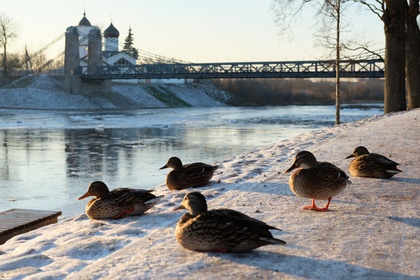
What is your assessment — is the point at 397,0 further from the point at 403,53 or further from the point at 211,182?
the point at 211,182

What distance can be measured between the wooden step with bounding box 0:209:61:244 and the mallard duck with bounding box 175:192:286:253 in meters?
3.10

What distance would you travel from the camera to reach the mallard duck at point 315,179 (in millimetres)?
7355

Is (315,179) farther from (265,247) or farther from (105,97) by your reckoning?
(105,97)

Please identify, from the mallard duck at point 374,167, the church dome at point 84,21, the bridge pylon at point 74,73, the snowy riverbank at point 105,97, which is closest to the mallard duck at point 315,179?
the mallard duck at point 374,167

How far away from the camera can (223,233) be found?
5566 millimetres

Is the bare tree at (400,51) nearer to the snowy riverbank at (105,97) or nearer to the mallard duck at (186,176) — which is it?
the mallard duck at (186,176)

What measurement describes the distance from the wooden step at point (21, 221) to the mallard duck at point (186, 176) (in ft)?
6.16

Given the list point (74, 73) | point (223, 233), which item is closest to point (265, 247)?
point (223, 233)

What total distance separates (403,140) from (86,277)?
11261 mm

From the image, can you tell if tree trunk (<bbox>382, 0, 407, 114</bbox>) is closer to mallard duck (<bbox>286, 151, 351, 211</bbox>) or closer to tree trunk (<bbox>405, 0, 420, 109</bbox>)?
tree trunk (<bbox>405, 0, 420, 109</bbox>)

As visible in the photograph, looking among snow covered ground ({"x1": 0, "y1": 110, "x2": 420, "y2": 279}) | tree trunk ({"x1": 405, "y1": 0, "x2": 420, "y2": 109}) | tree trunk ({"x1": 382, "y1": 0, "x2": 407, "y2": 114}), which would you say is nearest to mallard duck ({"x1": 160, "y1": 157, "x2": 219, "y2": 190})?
snow covered ground ({"x1": 0, "y1": 110, "x2": 420, "y2": 279})

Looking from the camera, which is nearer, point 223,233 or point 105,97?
point 223,233

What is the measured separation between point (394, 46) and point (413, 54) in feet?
11.3

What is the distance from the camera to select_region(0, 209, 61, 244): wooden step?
7883 mm
